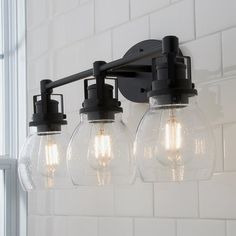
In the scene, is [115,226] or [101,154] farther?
[115,226]

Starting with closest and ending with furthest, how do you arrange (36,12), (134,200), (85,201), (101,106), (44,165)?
1. (101,106)
2. (44,165)
3. (134,200)
4. (85,201)
5. (36,12)

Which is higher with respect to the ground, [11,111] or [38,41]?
[38,41]

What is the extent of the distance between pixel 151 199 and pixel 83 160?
0.24 m

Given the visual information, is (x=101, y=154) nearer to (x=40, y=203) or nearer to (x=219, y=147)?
(x=219, y=147)

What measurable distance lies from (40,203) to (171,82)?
75cm

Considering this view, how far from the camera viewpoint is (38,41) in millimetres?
1493

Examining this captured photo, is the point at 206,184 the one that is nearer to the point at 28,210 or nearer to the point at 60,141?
the point at 60,141

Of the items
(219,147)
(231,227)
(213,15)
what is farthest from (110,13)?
(231,227)

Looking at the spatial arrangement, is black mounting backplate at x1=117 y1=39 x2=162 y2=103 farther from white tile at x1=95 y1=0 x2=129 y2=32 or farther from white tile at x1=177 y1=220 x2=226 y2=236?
white tile at x1=177 y1=220 x2=226 y2=236

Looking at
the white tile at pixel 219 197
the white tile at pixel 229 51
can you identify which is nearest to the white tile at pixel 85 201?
the white tile at pixel 219 197

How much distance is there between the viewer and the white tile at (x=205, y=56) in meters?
0.97

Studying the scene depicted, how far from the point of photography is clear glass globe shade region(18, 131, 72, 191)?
102 cm

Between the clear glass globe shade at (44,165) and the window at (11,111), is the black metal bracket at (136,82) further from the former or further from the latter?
the window at (11,111)

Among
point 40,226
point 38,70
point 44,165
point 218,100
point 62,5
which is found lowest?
point 40,226
